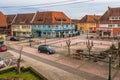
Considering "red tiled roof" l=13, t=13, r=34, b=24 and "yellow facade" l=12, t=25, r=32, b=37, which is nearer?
"yellow facade" l=12, t=25, r=32, b=37

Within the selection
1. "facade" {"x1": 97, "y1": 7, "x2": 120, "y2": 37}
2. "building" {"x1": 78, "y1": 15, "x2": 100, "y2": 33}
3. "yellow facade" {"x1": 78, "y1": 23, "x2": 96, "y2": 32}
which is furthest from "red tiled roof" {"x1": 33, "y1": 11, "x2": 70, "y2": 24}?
"yellow facade" {"x1": 78, "y1": 23, "x2": 96, "y2": 32}

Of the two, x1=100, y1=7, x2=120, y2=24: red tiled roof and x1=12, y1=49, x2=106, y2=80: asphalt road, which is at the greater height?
x1=100, y1=7, x2=120, y2=24: red tiled roof

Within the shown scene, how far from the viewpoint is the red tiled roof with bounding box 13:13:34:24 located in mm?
74500

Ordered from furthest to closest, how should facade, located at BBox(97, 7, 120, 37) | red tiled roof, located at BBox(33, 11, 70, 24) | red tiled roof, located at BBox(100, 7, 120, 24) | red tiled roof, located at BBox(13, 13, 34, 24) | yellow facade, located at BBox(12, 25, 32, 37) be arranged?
red tiled roof, located at BBox(13, 13, 34, 24), yellow facade, located at BBox(12, 25, 32, 37), red tiled roof, located at BBox(33, 11, 70, 24), red tiled roof, located at BBox(100, 7, 120, 24), facade, located at BBox(97, 7, 120, 37)

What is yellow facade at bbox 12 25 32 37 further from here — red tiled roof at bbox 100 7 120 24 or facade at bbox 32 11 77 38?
red tiled roof at bbox 100 7 120 24

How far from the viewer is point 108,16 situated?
6812 cm

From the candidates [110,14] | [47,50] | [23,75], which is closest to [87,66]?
[23,75]

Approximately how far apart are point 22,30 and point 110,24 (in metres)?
30.1

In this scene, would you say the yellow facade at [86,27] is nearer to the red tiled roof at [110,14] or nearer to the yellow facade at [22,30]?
the red tiled roof at [110,14]

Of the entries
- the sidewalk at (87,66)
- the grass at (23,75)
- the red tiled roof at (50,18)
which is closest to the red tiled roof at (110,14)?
the red tiled roof at (50,18)

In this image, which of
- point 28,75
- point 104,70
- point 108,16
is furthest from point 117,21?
point 28,75

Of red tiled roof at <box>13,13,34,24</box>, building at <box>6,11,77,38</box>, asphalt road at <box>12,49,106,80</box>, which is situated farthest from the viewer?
red tiled roof at <box>13,13,34,24</box>

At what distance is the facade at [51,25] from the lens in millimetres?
69125

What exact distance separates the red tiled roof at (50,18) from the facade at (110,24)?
1217cm
